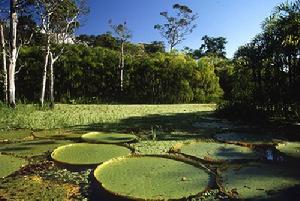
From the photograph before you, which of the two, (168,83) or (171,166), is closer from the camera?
(171,166)

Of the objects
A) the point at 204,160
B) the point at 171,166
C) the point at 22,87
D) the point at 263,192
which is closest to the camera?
the point at 263,192

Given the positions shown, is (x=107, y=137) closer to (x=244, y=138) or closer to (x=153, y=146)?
(x=153, y=146)

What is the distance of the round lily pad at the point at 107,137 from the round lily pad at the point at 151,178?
1257 mm

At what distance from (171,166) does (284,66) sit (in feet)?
15.8

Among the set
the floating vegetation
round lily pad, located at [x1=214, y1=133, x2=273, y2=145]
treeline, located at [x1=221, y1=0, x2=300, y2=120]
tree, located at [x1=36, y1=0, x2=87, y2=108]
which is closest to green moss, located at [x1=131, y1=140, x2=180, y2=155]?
round lily pad, located at [x1=214, y1=133, x2=273, y2=145]

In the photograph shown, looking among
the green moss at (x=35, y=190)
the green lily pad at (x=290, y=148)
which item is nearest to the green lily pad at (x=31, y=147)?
the green moss at (x=35, y=190)

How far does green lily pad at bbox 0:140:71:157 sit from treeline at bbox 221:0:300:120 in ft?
16.0

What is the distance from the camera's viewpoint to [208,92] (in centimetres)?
1580

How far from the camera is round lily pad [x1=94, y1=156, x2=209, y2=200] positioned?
137 inches

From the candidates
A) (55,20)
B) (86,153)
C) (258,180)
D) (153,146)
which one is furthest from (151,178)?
(55,20)

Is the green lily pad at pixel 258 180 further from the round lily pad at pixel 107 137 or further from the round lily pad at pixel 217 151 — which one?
the round lily pad at pixel 107 137

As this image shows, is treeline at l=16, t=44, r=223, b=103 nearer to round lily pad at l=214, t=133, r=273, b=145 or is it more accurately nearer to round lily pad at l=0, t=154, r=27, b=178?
round lily pad at l=214, t=133, r=273, b=145

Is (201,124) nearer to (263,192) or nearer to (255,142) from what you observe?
(255,142)

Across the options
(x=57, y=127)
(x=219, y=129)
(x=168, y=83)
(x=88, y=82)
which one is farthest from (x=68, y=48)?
(x=219, y=129)
